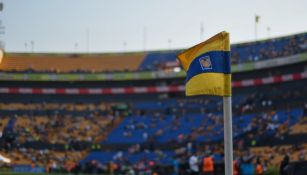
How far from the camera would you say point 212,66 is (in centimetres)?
785

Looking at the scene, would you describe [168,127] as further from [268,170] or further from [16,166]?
[268,170]

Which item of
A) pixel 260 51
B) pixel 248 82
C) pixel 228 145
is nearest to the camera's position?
pixel 228 145

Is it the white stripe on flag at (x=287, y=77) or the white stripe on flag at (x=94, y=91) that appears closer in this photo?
the white stripe on flag at (x=287, y=77)

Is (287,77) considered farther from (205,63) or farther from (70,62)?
(205,63)

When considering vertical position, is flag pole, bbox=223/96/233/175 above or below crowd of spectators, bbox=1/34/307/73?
below

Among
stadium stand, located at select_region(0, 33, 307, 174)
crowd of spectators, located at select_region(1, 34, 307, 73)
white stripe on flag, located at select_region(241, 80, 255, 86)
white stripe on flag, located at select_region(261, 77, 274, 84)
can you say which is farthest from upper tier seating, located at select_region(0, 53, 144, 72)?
white stripe on flag, located at select_region(261, 77, 274, 84)

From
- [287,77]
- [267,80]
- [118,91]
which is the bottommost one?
[118,91]

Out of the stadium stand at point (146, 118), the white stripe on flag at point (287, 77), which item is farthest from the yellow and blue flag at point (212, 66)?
the white stripe on flag at point (287, 77)

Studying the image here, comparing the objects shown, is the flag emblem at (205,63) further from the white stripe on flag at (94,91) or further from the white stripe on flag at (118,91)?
the white stripe on flag at (94,91)

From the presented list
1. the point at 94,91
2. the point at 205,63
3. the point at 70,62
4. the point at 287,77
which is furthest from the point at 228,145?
the point at 70,62

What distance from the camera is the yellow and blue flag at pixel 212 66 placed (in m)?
7.76

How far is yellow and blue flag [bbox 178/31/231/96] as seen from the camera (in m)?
7.76

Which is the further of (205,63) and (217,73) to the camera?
(205,63)

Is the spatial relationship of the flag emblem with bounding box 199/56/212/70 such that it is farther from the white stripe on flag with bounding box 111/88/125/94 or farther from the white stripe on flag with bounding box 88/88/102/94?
the white stripe on flag with bounding box 88/88/102/94
